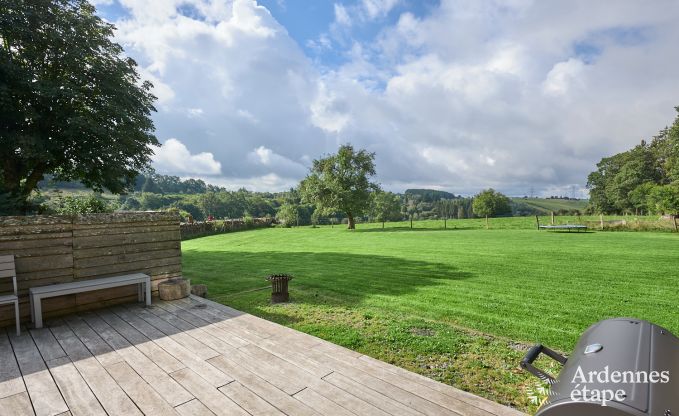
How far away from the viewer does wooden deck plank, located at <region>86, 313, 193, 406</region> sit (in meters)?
2.87

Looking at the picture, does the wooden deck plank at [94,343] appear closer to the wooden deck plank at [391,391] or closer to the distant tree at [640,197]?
the wooden deck plank at [391,391]

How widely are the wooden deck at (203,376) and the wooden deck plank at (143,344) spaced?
13 mm

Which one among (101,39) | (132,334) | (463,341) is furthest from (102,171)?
(463,341)

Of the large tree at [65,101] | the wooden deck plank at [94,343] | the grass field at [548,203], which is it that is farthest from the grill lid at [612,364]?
the grass field at [548,203]

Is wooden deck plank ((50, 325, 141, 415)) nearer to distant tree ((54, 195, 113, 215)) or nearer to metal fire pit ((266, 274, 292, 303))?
metal fire pit ((266, 274, 292, 303))

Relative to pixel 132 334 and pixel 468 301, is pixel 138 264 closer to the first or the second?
pixel 132 334

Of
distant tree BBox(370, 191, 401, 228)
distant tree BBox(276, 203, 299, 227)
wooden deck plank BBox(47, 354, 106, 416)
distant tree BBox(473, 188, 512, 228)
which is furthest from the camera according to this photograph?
distant tree BBox(473, 188, 512, 228)

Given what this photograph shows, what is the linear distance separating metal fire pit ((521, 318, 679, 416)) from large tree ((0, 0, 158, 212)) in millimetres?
14422

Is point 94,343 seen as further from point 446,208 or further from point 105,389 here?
point 446,208

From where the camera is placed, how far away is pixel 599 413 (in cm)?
116

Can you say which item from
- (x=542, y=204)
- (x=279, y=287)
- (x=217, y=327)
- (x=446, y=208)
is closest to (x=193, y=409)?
(x=217, y=327)

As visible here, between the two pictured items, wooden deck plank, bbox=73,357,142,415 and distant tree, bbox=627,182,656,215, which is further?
distant tree, bbox=627,182,656,215

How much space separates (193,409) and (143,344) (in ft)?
5.70

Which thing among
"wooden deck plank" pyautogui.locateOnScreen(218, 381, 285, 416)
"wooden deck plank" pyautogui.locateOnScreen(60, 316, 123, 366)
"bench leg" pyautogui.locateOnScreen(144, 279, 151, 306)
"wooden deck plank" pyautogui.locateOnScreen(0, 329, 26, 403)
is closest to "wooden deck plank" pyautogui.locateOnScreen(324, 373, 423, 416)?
"wooden deck plank" pyautogui.locateOnScreen(218, 381, 285, 416)
